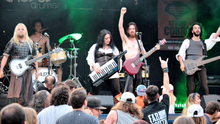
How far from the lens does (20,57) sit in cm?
665

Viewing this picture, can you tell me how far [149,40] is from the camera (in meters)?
11.0

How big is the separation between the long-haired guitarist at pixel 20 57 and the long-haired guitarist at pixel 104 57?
1.38 meters

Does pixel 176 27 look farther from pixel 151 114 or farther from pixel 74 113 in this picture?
pixel 74 113

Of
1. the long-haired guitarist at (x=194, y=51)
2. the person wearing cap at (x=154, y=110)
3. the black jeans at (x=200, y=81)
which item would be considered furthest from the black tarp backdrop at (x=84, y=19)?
the person wearing cap at (x=154, y=110)

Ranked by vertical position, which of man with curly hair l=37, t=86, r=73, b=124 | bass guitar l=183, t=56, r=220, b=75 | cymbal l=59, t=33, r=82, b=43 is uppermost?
cymbal l=59, t=33, r=82, b=43

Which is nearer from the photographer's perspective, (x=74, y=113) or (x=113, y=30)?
(x=74, y=113)

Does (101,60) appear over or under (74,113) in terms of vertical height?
over

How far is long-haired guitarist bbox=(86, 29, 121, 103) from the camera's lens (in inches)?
249

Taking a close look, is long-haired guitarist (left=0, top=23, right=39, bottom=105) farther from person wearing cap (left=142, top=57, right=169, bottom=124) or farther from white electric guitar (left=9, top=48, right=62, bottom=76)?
person wearing cap (left=142, top=57, right=169, bottom=124)

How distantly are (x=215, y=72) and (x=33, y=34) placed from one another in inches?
247

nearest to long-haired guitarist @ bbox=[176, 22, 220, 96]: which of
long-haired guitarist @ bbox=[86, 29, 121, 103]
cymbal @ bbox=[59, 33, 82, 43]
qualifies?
long-haired guitarist @ bbox=[86, 29, 121, 103]

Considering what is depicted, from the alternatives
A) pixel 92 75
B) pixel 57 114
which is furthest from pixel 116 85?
pixel 57 114

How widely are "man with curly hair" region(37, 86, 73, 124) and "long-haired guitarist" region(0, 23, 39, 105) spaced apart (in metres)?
3.10

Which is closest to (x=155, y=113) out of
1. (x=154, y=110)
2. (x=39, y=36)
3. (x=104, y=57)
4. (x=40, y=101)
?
(x=154, y=110)
